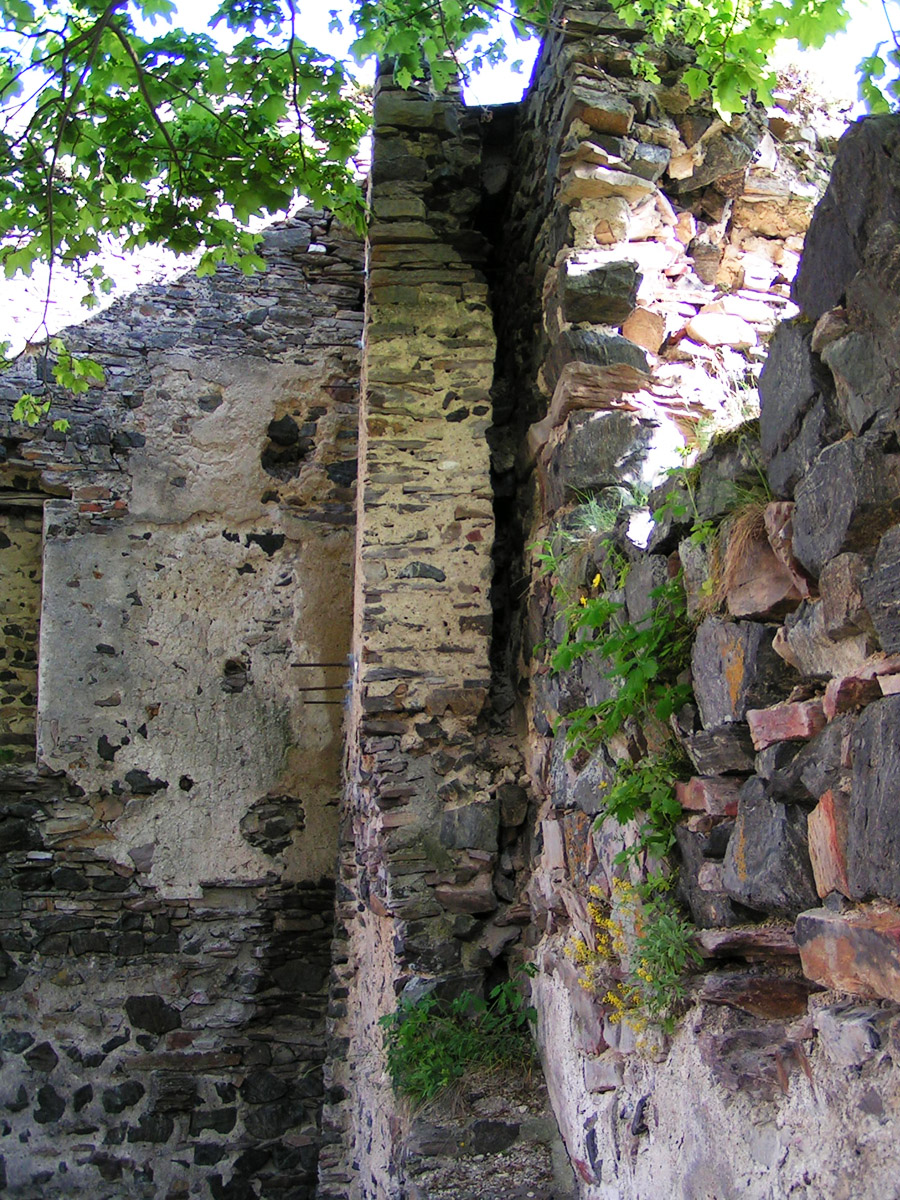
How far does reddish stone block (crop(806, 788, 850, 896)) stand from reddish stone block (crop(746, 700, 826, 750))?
140mm

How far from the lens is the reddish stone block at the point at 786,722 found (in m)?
1.92

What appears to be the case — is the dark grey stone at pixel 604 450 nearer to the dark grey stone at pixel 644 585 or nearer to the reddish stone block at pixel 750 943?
the dark grey stone at pixel 644 585

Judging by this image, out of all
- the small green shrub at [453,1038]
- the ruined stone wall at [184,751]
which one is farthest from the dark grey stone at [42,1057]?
the small green shrub at [453,1038]

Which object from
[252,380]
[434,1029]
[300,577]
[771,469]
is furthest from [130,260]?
[771,469]

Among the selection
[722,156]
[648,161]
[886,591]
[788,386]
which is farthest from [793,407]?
[722,156]

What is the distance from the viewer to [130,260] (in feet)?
20.1

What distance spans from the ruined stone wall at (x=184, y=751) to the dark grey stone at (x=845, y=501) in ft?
13.4

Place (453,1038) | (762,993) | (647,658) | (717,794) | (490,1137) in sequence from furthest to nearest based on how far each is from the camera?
1. (453,1038)
2. (490,1137)
3. (647,658)
4. (717,794)
5. (762,993)

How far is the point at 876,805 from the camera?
65.7 inches

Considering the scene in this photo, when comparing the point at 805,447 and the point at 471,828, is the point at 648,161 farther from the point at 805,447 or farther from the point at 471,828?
the point at 471,828

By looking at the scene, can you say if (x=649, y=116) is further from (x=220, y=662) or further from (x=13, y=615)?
(x=13, y=615)

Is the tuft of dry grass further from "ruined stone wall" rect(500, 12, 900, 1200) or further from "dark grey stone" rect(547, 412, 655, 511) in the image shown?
"dark grey stone" rect(547, 412, 655, 511)

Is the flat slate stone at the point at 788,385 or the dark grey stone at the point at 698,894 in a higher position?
the flat slate stone at the point at 788,385

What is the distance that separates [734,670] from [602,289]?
190cm
